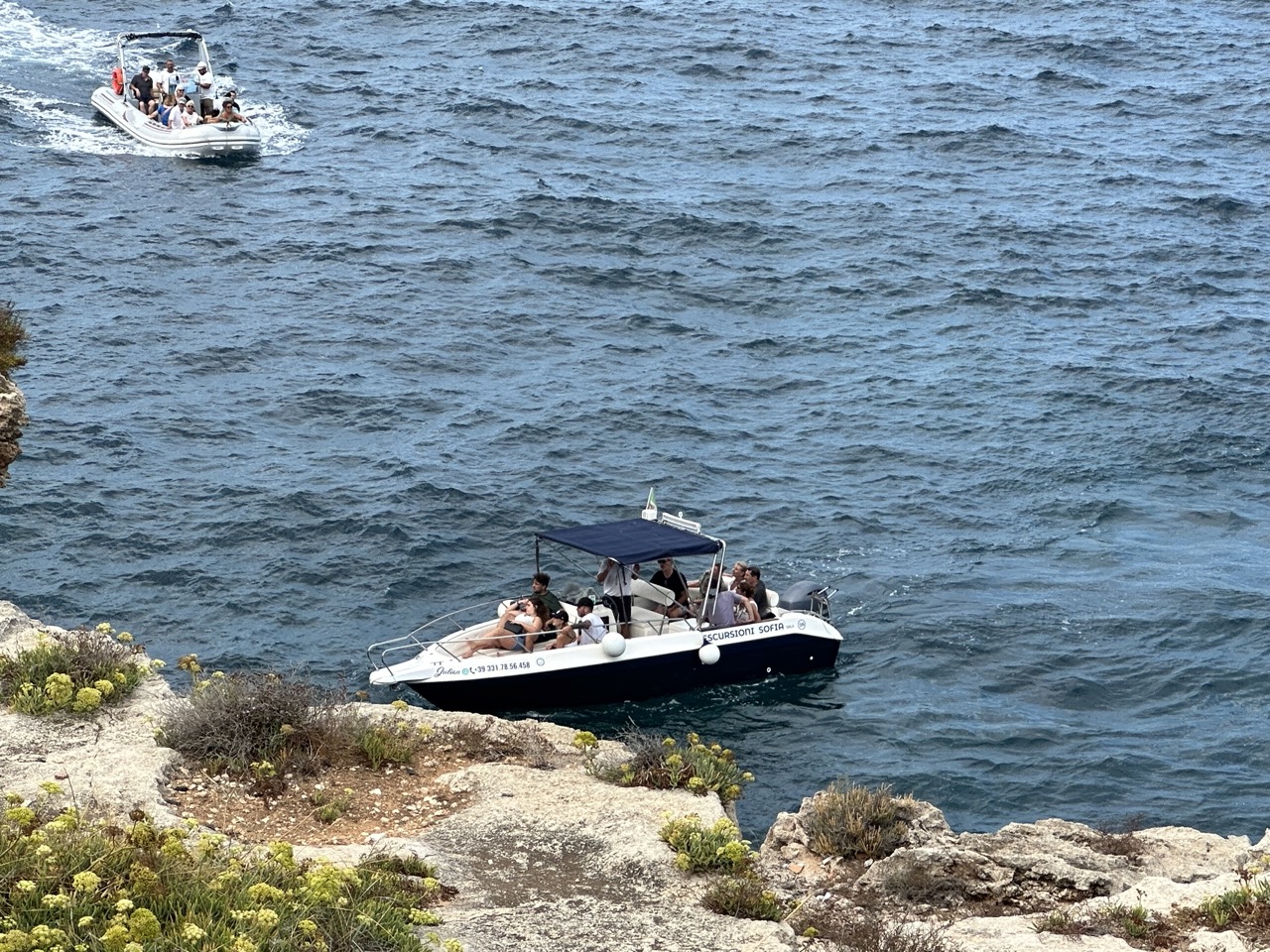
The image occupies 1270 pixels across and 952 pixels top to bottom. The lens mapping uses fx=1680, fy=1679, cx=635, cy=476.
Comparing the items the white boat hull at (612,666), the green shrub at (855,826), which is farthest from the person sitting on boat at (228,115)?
the green shrub at (855,826)

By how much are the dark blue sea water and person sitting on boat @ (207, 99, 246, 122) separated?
144 cm

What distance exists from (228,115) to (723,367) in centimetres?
1782

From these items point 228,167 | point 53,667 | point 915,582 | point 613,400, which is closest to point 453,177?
point 228,167

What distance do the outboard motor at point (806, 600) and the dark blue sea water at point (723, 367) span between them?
0.92 meters

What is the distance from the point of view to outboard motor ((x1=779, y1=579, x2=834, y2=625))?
81.0 ft

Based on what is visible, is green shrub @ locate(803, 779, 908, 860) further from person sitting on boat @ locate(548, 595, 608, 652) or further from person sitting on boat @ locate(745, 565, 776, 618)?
person sitting on boat @ locate(745, 565, 776, 618)

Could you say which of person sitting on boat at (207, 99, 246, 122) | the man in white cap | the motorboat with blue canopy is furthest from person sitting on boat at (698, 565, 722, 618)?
the man in white cap

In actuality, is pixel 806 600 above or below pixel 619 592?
below

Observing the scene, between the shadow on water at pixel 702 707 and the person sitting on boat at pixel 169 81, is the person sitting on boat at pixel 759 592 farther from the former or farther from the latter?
the person sitting on boat at pixel 169 81

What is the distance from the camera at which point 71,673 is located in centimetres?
1655

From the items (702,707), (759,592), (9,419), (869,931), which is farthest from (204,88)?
(869,931)

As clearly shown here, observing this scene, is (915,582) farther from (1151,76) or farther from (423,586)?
(1151,76)

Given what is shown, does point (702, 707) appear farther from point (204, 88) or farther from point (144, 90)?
point (144, 90)

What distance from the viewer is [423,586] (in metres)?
26.2
